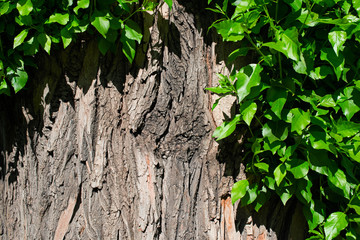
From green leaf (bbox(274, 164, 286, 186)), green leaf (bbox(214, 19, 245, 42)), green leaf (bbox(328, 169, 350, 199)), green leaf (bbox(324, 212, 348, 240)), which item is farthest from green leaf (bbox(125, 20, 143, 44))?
green leaf (bbox(324, 212, 348, 240))

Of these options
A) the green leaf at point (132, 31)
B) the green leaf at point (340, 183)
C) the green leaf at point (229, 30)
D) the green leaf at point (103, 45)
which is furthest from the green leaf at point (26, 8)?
the green leaf at point (340, 183)

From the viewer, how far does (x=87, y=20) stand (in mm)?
1859

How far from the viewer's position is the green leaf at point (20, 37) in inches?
74.0

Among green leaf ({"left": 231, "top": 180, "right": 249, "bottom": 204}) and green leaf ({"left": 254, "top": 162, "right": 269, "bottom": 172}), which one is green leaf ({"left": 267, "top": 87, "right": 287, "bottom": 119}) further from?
green leaf ({"left": 231, "top": 180, "right": 249, "bottom": 204})

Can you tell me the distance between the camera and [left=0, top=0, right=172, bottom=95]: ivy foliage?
5.94 feet

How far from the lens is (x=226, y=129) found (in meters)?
1.87

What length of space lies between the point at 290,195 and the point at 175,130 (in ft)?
2.35

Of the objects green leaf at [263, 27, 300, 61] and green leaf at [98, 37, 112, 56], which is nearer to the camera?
green leaf at [263, 27, 300, 61]

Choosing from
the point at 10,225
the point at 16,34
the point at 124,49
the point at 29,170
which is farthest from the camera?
the point at 10,225

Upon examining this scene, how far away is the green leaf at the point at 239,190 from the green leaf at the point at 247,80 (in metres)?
0.52

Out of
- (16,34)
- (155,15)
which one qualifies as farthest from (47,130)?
(155,15)

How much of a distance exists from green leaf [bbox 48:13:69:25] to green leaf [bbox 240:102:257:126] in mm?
1017

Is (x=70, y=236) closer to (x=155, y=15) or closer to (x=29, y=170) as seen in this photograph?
(x=29, y=170)

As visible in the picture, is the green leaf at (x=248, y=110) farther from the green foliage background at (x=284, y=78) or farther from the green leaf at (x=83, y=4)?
the green leaf at (x=83, y=4)
